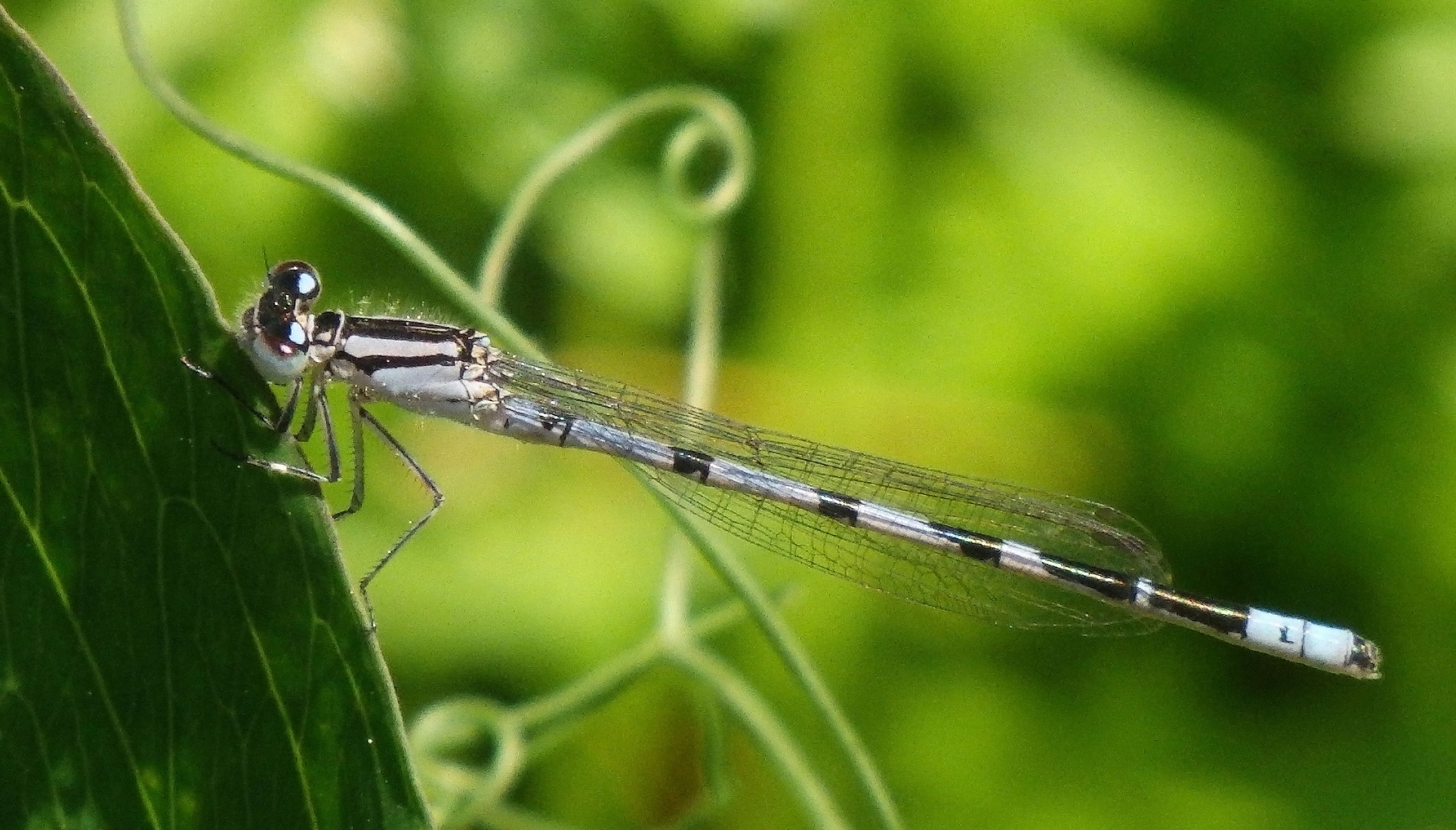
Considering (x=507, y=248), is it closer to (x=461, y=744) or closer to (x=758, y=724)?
(x=758, y=724)

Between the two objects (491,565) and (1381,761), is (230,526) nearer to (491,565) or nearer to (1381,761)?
(491,565)

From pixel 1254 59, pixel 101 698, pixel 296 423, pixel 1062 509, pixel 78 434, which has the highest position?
pixel 1254 59

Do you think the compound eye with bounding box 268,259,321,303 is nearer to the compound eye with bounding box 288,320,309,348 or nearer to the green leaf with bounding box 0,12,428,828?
the compound eye with bounding box 288,320,309,348

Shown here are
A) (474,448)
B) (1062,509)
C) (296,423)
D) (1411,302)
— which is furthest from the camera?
(474,448)

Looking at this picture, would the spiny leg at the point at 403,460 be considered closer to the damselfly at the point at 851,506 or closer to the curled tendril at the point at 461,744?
the damselfly at the point at 851,506

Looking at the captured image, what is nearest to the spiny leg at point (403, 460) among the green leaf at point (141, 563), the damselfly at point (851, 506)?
the damselfly at point (851, 506)

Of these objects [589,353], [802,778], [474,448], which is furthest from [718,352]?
[802,778]
